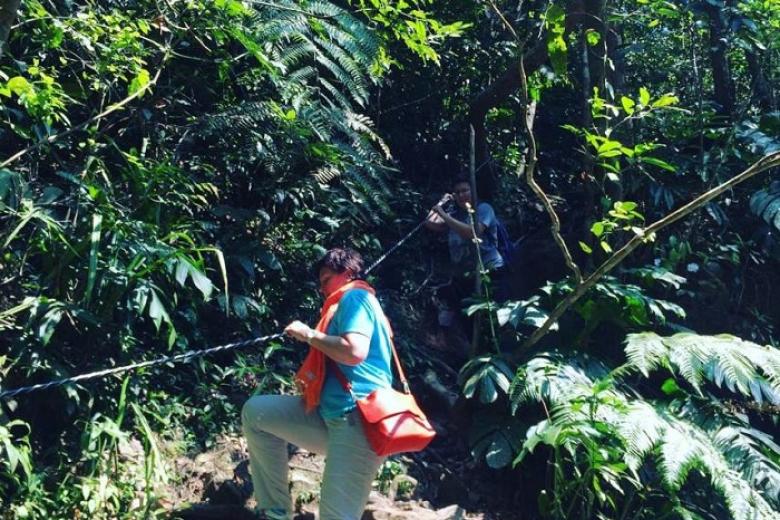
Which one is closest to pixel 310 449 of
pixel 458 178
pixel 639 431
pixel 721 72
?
pixel 639 431

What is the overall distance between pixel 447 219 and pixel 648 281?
5.66ft

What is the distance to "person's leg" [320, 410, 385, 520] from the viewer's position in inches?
154

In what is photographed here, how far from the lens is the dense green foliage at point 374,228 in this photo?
461 cm

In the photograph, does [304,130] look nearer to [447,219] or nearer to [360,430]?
[447,219]

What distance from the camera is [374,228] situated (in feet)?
26.1

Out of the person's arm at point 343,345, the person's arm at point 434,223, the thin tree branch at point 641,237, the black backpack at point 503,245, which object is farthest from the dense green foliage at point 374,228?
the person's arm at point 343,345

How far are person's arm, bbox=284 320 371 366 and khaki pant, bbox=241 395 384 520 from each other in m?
0.27

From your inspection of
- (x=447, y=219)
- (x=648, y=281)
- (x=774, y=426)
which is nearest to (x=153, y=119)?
(x=447, y=219)

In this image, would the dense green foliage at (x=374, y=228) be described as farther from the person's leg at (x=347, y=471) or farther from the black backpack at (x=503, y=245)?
the person's leg at (x=347, y=471)

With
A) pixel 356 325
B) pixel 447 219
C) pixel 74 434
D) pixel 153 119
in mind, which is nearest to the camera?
pixel 356 325

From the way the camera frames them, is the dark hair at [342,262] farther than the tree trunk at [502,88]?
No

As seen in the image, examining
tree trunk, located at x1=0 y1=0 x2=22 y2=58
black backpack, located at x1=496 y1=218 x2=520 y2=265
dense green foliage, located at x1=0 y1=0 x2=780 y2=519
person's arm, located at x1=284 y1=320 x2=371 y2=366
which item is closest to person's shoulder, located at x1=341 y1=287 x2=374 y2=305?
person's arm, located at x1=284 y1=320 x2=371 y2=366

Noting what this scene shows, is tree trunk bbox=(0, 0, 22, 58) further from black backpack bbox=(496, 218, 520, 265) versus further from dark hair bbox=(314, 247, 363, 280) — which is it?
black backpack bbox=(496, 218, 520, 265)

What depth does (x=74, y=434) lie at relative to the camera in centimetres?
460
